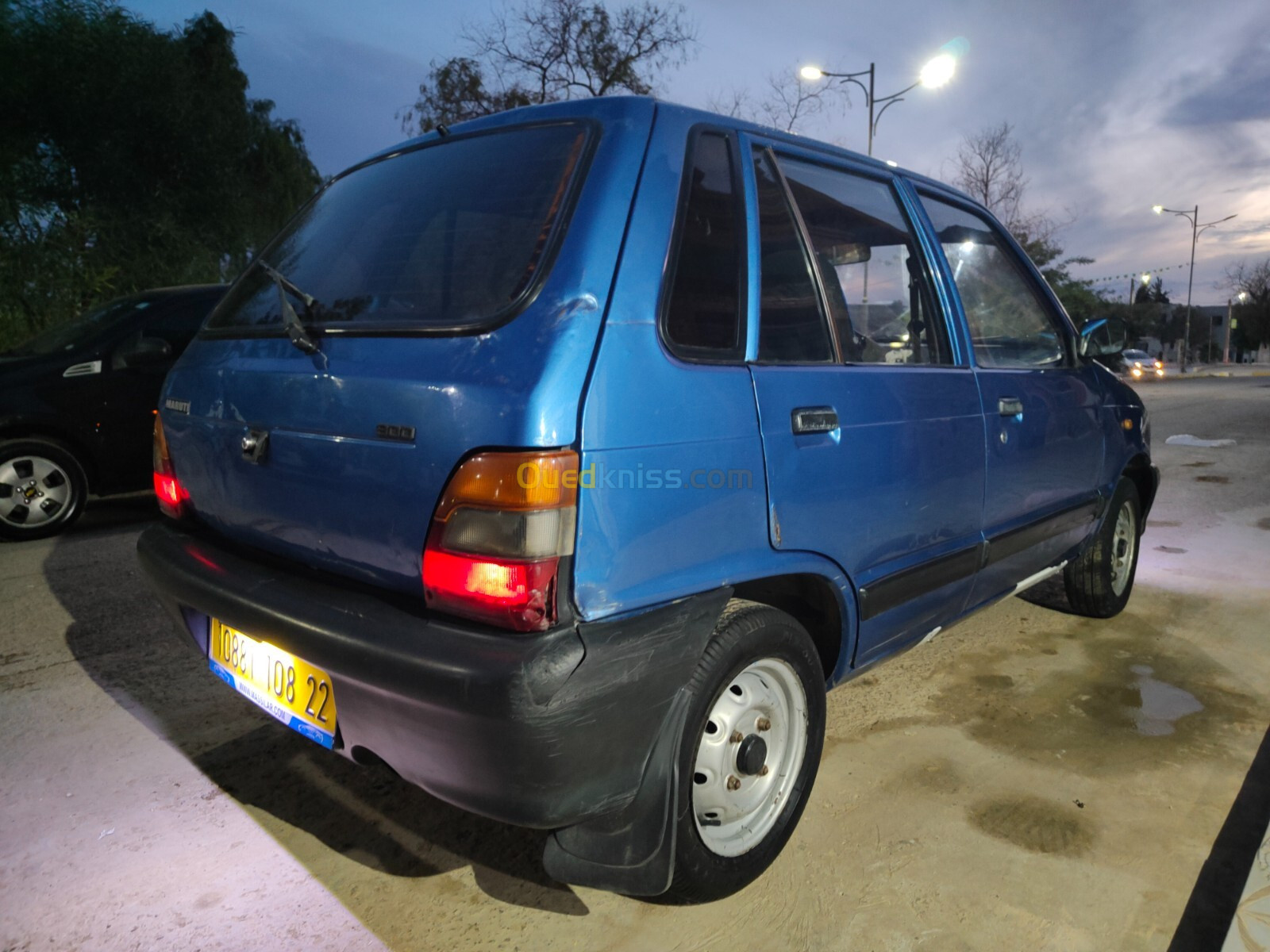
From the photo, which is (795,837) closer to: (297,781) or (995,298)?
(297,781)

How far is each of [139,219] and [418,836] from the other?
1495 centimetres

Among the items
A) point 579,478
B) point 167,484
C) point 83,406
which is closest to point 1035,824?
point 579,478

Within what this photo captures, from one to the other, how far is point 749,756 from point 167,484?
1775 mm

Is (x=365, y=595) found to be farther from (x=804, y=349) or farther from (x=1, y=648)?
(x=1, y=648)

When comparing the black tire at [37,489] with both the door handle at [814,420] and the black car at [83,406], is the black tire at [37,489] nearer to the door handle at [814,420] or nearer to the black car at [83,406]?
the black car at [83,406]

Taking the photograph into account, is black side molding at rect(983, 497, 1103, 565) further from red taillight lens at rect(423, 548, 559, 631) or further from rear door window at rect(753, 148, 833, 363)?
red taillight lens at rect(423, 548, 559, 631)

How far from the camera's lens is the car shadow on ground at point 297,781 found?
88.2 inches

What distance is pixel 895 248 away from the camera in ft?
9.20

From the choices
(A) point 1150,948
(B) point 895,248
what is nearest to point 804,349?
(B) point 895,248

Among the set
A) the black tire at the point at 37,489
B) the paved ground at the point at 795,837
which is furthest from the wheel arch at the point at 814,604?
the black tire at the point at 37,489

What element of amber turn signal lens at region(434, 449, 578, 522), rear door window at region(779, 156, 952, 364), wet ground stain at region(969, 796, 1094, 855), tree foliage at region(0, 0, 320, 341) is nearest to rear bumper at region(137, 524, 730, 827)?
amber turn signal lens at region(434, 449, 578, 522)

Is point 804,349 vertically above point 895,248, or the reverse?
point 895,248

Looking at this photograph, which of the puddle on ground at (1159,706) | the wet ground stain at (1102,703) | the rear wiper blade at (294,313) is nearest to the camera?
the rear wiper blade at (294,313)

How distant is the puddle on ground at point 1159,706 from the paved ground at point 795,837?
1 cm
